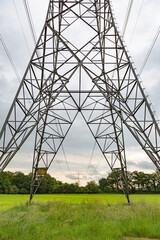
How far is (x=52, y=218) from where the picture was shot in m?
11.1

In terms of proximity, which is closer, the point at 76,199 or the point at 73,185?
the point at 76,199

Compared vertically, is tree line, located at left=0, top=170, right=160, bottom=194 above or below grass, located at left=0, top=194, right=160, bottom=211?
above

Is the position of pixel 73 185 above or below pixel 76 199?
above

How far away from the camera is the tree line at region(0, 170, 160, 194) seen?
6128 cm

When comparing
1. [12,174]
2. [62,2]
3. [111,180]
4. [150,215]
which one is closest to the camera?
[150,215]

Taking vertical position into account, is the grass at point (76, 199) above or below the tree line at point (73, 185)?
below

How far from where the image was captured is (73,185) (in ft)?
201

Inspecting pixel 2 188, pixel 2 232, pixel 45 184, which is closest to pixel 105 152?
pixel 2 232

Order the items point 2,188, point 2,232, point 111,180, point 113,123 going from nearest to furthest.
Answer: point 2,232 < point 113,123 < point 2,188 < point 111,180

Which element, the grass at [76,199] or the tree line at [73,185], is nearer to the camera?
the grass at [76,199]

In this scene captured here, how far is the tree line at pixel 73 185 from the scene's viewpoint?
6128cm

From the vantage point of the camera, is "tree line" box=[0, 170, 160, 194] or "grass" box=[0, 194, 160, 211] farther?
"tree line" box=[0, 170, 160, 194]

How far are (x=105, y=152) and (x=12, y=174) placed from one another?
72.0 m

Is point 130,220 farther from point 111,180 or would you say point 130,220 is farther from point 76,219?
point 111,180
